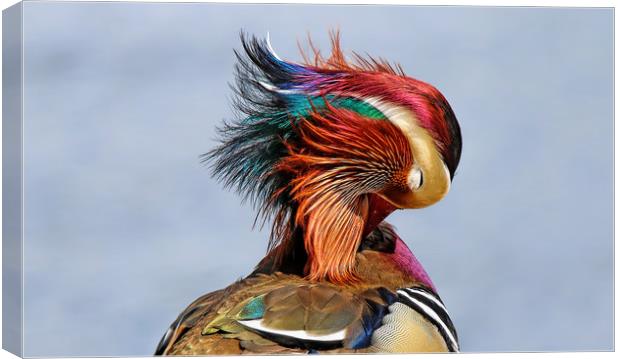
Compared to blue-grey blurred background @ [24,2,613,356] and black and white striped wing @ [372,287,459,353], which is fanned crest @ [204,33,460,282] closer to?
blue-grey blurred background @ [24,2,613,356]

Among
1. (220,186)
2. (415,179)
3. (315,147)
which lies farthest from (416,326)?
(220,186)

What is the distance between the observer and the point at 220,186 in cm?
612

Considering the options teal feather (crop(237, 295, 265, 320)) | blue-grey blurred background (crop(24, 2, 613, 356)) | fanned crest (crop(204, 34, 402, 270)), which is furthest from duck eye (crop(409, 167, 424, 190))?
teal feather (crop(237, 295, 265, 320))

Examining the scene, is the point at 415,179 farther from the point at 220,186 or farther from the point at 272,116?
the point at 220,186

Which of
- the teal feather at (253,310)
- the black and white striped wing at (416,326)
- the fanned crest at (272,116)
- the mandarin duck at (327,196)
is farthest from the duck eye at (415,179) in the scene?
the teal feather at (253,310)

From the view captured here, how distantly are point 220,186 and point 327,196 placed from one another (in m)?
0.43

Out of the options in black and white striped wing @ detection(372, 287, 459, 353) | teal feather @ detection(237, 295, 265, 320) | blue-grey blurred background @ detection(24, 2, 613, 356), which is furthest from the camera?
black and white striped wing @ detection(372, 287, 459, 353)

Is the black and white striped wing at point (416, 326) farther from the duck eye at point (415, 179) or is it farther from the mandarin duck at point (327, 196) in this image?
the duck eye at point (415, 179)

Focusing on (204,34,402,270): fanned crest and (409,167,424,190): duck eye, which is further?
(409,167,424,190): duck eye

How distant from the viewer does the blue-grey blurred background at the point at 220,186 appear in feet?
19.4

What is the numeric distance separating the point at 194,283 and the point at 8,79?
3.56 ft

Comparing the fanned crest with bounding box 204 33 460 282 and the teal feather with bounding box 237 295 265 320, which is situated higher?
the fanned crest with bounding box 204 33 460 282

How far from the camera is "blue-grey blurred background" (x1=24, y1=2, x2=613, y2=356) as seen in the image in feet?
19.4

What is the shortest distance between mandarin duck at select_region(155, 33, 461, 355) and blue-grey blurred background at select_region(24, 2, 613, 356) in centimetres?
7
